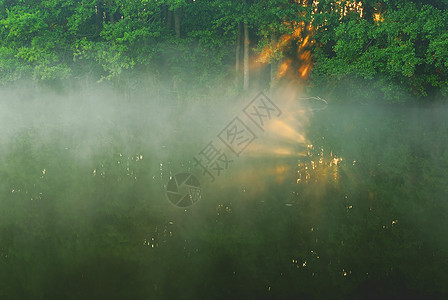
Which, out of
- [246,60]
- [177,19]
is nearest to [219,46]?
[246,60]

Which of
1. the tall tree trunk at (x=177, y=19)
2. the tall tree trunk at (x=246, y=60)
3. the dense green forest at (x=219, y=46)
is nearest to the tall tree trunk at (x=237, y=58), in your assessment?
the dense green forest at (x=219, y=46)

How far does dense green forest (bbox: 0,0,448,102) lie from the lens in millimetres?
21797

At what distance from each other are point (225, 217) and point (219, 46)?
18.9 metres

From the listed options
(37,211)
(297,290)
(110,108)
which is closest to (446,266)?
(297,290)

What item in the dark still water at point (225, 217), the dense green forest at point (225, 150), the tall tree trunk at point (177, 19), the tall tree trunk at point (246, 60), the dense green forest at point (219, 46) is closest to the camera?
the dark still water at point (225, 217)

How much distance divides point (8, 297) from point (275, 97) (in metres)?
20.5

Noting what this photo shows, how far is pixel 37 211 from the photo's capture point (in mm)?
9195

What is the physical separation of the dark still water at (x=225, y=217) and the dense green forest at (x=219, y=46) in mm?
6639

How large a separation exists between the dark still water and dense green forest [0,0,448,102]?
6.64 m

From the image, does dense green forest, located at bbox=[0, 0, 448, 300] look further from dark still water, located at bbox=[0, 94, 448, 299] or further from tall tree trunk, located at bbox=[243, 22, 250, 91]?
tall tree trunk, located at bbox=[243, 22, 250, 91]

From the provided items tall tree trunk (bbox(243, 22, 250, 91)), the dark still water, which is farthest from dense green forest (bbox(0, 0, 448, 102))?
the dark still water

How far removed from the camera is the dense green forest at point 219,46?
71.5 feet

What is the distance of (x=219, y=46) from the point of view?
26.2 m

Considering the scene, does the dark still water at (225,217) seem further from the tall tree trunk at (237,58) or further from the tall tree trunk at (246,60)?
the tall tree trunk at (237,58)
